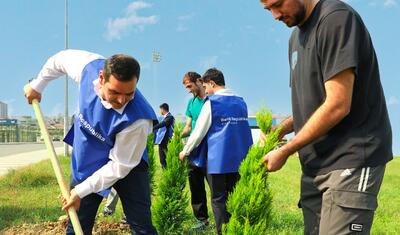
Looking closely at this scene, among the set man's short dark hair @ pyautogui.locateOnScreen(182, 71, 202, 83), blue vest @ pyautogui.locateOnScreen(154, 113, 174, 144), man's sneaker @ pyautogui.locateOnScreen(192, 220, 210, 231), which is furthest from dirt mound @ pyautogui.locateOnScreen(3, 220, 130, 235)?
blue vest @ pyautogui.locateOnScreen(154, 113, 174, 144)

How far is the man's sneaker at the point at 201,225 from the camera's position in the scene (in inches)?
253

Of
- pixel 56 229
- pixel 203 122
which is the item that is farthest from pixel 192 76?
pixel 56 229

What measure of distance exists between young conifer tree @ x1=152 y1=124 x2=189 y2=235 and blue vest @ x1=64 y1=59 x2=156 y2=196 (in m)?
2.45

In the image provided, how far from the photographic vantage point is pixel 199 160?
6.13 metres

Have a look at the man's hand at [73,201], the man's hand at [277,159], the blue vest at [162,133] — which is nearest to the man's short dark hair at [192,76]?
the blue vest at [162,133]

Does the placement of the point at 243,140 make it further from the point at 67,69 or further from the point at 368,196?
the point at 368,196

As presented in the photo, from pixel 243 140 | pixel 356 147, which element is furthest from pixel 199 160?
pixel 356 147

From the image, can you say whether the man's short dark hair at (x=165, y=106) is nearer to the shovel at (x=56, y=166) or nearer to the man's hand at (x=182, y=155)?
the man's hand at (x=182, y=155)

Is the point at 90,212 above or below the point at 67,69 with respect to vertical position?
below

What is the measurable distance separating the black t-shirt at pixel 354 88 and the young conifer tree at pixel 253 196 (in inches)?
40.1

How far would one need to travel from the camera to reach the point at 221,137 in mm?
5656

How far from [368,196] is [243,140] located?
338cm

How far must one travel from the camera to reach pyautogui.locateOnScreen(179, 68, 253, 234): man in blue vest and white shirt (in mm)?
5578

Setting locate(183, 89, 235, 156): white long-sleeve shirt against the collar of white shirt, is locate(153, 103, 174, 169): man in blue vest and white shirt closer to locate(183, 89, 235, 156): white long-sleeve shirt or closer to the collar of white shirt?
locate(183, 89, 235, 156): white long-sleeve shirt
